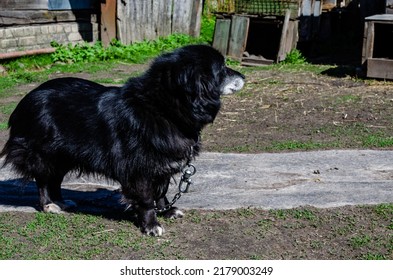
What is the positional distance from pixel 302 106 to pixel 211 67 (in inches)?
185

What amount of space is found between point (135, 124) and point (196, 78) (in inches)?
22.9

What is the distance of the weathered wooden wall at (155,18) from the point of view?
1452cm

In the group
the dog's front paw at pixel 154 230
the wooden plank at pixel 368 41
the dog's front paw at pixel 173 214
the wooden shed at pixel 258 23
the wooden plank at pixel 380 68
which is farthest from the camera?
the wooden shed at pixel 258 23

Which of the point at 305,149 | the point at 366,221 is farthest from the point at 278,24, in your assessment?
the point at 366,221

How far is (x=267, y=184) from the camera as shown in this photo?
6.16m

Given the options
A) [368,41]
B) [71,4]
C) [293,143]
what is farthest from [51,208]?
[71,4]

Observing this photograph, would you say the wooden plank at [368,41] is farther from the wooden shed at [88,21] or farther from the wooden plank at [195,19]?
the wooden plank at [195,19]

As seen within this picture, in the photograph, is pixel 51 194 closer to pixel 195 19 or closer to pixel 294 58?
pixel 294 58

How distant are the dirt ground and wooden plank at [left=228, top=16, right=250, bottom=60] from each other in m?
0.87

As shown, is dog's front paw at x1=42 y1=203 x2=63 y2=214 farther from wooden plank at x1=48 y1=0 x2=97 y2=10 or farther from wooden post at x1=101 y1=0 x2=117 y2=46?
wooden post at x1=101 y1=0 x2=117 y2=46

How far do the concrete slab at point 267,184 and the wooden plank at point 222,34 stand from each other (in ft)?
21.8

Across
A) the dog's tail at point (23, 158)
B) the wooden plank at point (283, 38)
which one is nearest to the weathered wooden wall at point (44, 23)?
the wooden plank at point (283, 38)

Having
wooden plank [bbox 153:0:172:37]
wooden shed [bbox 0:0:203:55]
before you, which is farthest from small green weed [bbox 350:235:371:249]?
wooden plank [bbox 153:0:172:37]

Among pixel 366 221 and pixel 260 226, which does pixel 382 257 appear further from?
pixel 260 226
